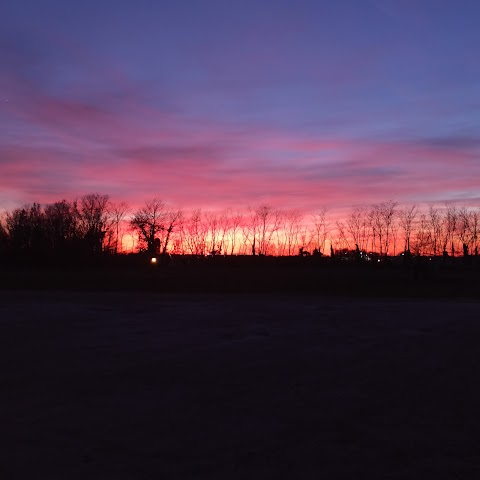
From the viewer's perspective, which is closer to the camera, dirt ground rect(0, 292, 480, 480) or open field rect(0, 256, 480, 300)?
dirt ground rect(0, 292, 480, 480)

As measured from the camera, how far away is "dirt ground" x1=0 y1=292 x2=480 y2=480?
404 cm

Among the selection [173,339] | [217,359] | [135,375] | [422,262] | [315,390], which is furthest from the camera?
[422,262]

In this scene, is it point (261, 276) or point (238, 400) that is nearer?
→ point (238, 400)

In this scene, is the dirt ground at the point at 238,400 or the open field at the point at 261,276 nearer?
the dirt ground at the point at 238,400

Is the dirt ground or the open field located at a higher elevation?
the open field

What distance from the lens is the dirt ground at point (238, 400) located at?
13.3 feet

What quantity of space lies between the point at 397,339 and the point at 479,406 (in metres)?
3.82

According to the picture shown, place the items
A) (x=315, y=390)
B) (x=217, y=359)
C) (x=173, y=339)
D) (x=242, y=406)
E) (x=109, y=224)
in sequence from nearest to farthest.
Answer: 1. (x=242, y=406)
2. (x=315, y=390)
3. (x=217, y=359)
4. (x=173, y=339)
5. (x=109, y=224)

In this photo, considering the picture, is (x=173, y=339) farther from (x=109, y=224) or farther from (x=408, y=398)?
(x=109, y=224)

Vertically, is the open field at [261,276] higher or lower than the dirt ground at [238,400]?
higher

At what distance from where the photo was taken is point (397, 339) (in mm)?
9219

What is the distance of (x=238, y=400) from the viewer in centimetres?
557

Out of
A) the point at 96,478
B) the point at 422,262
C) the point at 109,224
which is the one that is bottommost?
the point at 96,478

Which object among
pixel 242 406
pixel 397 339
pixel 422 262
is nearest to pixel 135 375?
pixel 242 406
